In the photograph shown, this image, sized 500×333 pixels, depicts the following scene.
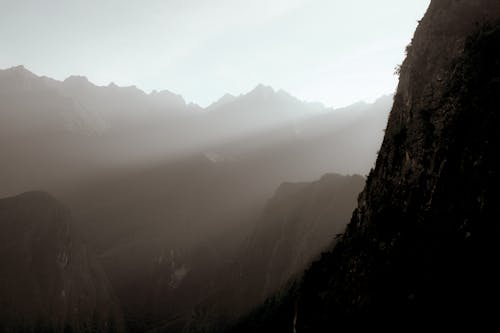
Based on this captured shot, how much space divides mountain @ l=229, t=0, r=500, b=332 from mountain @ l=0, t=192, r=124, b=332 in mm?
64968

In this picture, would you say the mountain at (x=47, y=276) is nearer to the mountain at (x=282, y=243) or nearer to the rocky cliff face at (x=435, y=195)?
the mountain at (x=282, y=243)

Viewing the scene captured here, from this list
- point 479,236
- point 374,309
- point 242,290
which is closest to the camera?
point 479,236

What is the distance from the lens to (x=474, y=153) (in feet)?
41.5

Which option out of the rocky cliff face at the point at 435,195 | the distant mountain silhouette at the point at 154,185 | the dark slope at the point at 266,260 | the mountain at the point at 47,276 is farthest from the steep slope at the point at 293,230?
the rocky cliff face at the point at 435,195

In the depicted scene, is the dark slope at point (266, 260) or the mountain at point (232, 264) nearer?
the dark slope at point (266, 260)

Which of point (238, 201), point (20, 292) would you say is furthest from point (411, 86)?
point (238, 201)

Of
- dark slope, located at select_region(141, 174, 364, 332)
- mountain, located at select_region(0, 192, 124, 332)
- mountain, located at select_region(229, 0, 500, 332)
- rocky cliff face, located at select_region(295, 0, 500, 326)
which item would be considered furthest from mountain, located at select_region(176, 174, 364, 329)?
mountain, located at select_region(229, 0, 500, 332)

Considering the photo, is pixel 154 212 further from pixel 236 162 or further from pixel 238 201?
pixel 236 162

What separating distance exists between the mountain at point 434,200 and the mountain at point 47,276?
213 ft

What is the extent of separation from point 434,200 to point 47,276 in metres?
83.6

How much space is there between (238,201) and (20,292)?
3682 inches

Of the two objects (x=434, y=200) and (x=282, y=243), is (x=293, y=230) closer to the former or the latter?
(x=282, y=243)

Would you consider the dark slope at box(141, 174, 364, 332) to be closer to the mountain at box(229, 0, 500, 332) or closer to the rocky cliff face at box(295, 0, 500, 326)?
the rocky cliff face at box(295, 0, 500, 326)

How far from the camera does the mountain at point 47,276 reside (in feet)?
230
